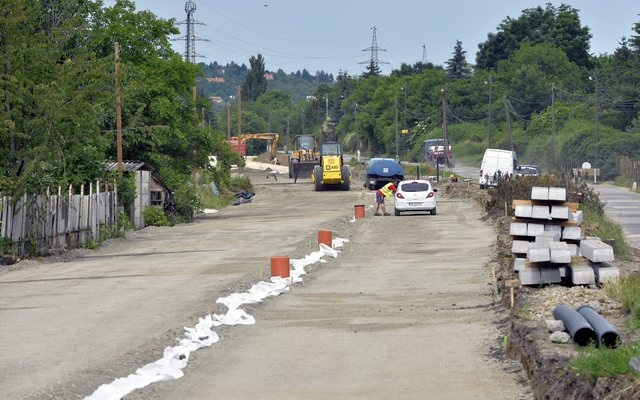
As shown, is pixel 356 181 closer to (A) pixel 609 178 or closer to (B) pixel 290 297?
(A) pixel 609 178

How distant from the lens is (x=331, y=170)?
75.7 m

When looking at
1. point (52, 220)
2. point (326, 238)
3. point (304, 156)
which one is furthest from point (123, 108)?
point (304, 156)

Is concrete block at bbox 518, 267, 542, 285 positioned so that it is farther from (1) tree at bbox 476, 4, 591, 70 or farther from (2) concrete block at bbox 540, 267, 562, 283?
(1) tree at bbox 476, 4, 591, 70

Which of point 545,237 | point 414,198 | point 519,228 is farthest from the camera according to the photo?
point 414,198

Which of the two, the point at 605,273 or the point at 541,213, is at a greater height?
the point at 541,213

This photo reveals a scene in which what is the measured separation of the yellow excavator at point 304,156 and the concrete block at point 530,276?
66203 millimetres

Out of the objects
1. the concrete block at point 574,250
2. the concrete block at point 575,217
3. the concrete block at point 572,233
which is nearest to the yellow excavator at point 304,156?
the concrete block at point 575,217

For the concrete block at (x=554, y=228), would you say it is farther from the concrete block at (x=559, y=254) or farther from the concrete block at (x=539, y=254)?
the concrete block at (x=539, y=254)

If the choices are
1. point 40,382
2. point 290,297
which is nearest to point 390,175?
point 290,297

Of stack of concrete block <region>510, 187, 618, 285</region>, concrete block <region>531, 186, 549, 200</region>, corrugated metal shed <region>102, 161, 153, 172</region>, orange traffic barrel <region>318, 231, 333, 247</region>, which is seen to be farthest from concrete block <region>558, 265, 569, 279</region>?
corrugated metal shed <region>102, 161, 153, 172</region>

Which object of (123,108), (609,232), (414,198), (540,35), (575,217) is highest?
(540,35)

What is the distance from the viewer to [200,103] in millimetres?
58844

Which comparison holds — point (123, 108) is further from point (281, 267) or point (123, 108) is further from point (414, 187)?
point (281, 267)

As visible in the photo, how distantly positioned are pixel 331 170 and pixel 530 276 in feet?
183
